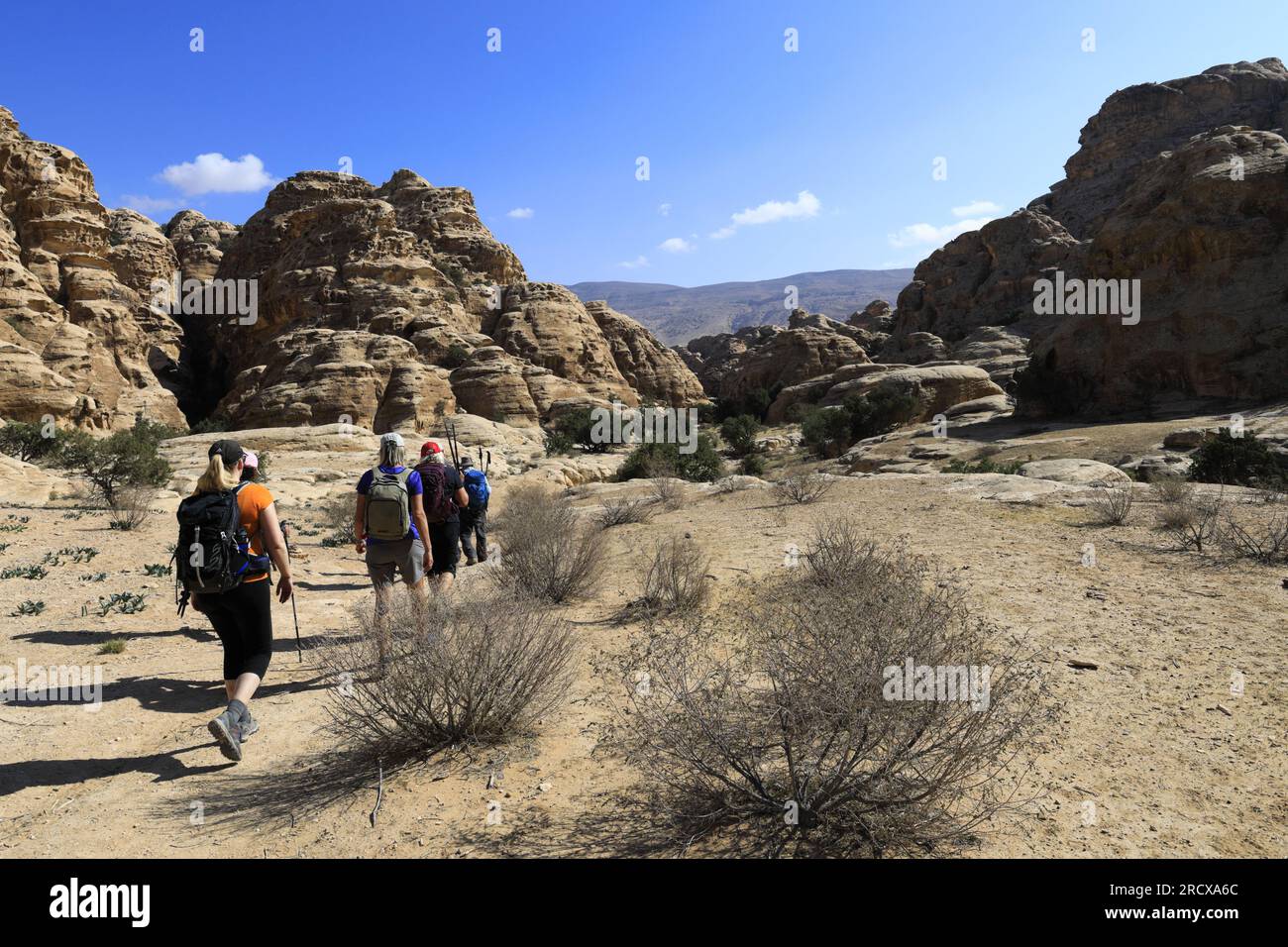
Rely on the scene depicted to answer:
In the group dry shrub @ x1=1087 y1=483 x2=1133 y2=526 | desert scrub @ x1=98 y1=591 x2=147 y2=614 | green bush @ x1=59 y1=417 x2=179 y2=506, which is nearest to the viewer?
desert scrub @ x1=98 y1=591 x2=147 y2=614

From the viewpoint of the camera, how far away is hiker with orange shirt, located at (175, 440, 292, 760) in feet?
11.6

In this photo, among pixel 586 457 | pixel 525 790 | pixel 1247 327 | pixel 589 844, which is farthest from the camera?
pixel 586 457

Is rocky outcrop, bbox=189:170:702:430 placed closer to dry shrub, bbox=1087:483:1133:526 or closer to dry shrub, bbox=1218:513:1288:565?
dry shrub, bbox=1087:483:1133:526

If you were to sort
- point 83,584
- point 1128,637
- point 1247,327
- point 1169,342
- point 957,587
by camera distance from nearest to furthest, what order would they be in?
point 1128,637
point 957,587
point 83,584
point 1247,327
point 1169,342

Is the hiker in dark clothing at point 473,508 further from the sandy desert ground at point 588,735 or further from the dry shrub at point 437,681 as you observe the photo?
the dry shrub at point 437,681

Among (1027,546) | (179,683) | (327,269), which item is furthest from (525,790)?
(327,269)

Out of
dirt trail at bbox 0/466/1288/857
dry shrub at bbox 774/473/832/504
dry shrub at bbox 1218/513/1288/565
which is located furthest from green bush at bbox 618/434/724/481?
dry shrub at bbox 1218/513/1288/565

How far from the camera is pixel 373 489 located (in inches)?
195

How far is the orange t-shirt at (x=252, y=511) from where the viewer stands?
375 cm

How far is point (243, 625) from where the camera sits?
12.3 feet

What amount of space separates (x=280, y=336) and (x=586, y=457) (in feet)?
78.5

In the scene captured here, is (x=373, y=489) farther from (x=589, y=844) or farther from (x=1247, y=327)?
(x=1247, y=327)

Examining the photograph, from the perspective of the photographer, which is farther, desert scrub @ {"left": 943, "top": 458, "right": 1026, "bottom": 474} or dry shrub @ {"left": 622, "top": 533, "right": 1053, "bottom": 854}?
desert scrub @ {"left": 943, "top": 458, "right": 1026, "bottom": 474}

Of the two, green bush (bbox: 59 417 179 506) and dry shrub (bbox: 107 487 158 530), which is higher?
green bush (bbox: 59 417 179 506)
